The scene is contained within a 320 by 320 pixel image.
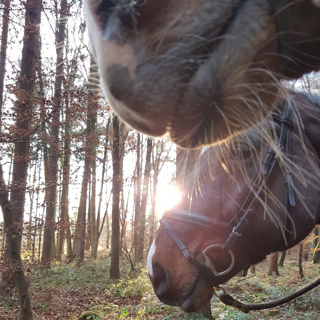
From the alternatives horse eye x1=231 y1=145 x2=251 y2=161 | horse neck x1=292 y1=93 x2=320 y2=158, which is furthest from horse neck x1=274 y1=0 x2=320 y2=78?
horse neck x1=292 y1=93 x2=320 y2=158

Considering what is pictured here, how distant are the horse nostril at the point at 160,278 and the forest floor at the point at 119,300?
189 inches

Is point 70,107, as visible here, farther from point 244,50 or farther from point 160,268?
point 244,50

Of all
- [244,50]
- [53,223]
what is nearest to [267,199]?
[244,50]

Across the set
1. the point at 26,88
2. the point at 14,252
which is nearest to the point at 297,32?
the point at 14,252

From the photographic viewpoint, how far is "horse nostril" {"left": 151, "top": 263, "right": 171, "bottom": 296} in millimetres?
1742

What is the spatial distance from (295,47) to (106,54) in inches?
23.0

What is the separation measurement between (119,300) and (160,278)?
849 centimetres

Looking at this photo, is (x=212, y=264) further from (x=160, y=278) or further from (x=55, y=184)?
(x=55, y=184)

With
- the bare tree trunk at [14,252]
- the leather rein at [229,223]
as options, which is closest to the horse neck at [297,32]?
the leather rein at [229,223]

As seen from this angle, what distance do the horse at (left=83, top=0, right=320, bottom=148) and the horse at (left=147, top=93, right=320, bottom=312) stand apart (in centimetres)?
86

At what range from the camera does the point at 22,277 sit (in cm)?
504

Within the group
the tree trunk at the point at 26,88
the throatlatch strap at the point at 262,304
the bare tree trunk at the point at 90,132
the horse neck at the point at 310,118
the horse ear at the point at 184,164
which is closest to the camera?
the bare tree trunk at the point at 90,132

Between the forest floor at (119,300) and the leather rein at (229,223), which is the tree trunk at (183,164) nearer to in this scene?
the leather rein at (229,223)

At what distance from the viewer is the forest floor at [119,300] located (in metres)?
7.01
